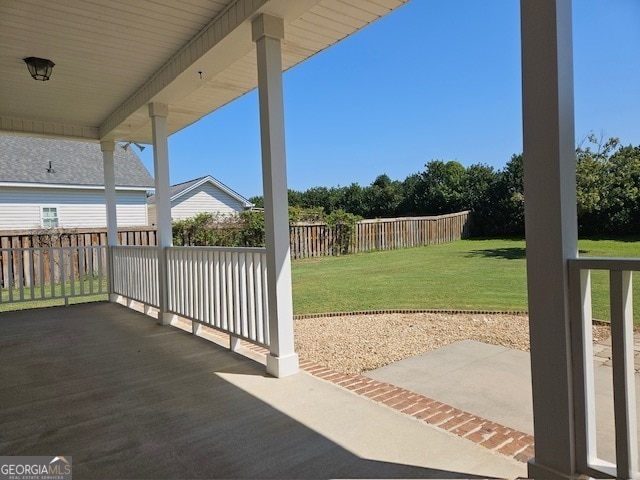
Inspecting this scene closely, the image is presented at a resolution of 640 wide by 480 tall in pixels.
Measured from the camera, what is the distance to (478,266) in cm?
923

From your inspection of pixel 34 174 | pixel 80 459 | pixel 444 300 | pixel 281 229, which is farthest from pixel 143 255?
pixel 34 174

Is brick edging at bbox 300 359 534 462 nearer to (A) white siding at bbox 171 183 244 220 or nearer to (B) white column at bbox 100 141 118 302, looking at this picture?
(B) white column at bbox 100 141 118 302

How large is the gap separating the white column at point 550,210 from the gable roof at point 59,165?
13.4 metres

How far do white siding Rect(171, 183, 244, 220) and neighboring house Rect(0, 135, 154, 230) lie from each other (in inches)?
102

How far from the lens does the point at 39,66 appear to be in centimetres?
388

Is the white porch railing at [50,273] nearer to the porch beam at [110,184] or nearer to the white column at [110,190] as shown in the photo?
the white column at [110,190]

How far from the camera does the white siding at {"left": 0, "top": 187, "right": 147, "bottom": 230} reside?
41.7ft

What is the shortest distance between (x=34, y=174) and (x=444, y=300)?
44.1ft

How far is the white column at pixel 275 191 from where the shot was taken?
3.01m

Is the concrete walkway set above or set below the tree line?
below

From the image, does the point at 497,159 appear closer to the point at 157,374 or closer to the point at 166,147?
the point at 166,147

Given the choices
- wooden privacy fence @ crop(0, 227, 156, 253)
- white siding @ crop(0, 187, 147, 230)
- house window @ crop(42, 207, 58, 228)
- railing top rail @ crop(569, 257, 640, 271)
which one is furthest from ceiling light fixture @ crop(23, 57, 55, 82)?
house window @ crop(42, 207, 58, 228)

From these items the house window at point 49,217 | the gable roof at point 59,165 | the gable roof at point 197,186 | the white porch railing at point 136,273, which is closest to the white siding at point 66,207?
the house window at point 49,217

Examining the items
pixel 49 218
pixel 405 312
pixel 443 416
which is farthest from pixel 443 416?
pixel 49 218
